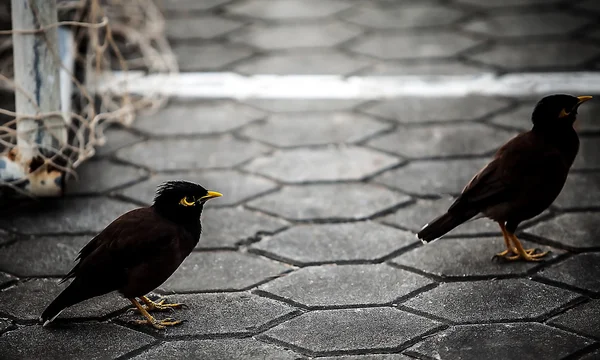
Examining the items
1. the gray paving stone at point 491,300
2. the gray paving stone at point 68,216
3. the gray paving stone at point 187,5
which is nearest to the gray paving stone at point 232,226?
the gray paving stone at point 68,216

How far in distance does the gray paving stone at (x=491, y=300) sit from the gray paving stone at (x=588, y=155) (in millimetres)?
1186

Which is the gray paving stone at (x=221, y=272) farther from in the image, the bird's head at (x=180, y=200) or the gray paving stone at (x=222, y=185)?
the gray paving stone at (x=222, y=185)

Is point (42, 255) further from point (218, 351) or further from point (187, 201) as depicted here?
point (218, 351)

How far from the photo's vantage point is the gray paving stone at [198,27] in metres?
6.51

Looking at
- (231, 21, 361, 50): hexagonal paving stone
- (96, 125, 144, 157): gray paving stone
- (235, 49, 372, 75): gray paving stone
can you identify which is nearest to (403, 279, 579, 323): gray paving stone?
(96, 125, 144, 157): gray paving stone

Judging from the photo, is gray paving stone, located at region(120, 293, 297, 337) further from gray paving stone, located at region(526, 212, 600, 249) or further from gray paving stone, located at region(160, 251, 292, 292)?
gray paving stone, located at region(526, 212, 600, 249)

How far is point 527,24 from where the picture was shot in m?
6.49

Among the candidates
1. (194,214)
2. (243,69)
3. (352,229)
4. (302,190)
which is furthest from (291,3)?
(194,214)

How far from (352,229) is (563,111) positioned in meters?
1.00

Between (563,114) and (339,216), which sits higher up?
(563,114)

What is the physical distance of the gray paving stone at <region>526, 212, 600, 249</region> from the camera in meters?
3.90

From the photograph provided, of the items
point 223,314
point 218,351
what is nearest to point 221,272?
point 223,314

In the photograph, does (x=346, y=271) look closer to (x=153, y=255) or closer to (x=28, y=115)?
(x=153, y=255)

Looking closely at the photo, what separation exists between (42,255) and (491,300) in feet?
5.91
